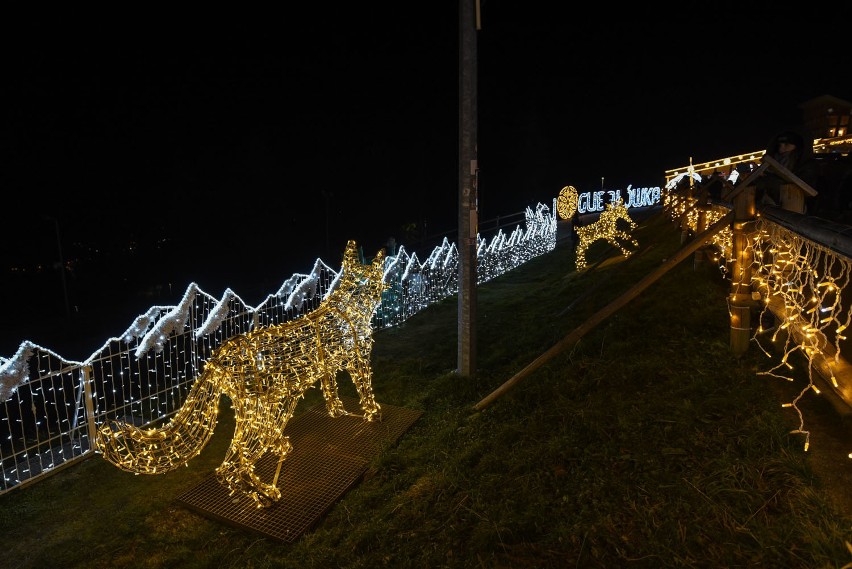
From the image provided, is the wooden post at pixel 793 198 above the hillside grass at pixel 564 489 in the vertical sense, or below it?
above

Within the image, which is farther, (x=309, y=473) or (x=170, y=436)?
(x=309, y=473)

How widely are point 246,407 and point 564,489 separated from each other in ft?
7.81

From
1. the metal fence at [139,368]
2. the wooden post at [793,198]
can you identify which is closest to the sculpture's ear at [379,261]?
the metal fence at [139,368]

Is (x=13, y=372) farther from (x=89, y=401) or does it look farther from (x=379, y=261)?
(x=379, y=261)

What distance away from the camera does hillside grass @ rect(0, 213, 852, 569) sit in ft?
9.89

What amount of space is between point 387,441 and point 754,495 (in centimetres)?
303

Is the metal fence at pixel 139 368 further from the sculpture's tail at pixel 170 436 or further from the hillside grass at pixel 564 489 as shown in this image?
the sculpture's tail at pixel 170 436

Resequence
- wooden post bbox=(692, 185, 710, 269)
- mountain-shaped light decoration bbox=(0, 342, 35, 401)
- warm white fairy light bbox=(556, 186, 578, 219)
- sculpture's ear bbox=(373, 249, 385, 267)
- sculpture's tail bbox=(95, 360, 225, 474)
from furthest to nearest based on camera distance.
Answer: warm white fairy light bbox=(556, 186, 578, 219) → wooden post bbox=(692, 185, 710, 269) → sculpture's ear bbox=(373, 249, 385, 267) → mountain-shaped light decoration bbox=(0, 342, 35, 401) → sculpture's tail bbox=(95, 360, 225, 474)

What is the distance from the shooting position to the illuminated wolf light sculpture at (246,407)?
395cm

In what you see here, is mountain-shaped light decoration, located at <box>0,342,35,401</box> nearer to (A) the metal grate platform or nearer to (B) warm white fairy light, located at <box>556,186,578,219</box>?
(A) the metal grate platform

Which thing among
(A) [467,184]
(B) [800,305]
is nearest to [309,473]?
(A) [467,184]

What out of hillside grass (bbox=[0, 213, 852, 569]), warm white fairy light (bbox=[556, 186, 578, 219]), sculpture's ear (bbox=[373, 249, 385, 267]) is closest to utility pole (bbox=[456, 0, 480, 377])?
hillside grass (bbox=[0, 213, 852, 569])

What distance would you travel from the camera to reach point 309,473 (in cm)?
471

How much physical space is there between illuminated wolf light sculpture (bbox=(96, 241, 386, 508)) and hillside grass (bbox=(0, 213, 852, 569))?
18.9 inches
